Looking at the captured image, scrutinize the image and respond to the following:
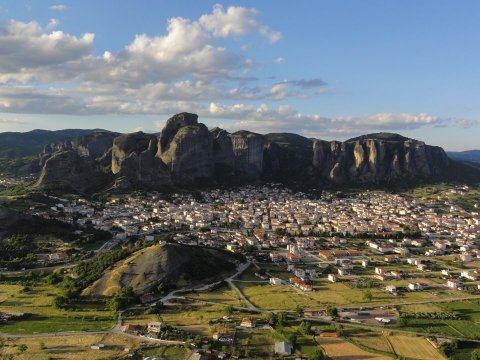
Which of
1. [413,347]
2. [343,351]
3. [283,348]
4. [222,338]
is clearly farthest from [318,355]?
[413,347]

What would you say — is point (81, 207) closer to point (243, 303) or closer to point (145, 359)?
point (243, 303)

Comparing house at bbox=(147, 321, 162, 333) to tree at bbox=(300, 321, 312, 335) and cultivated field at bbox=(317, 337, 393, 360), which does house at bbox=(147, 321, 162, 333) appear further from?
cultivated field at bbox=(317, 337, 393, 360)

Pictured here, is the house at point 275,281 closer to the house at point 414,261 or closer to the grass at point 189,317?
the grass at point 189,317

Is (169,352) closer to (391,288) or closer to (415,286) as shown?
(391,288)

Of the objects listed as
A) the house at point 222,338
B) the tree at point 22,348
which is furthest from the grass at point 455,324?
the tree at point 22,348

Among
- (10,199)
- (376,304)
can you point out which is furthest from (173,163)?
(376,304)

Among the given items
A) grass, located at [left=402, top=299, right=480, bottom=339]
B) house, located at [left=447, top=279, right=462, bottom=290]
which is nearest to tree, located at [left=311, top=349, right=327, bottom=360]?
grass, located at [left=402, top=299, right=480, bottom=339]
